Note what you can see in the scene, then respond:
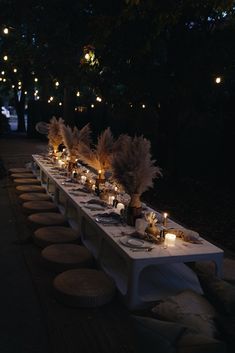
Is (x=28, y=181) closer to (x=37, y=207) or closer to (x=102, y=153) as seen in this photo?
(x=37, y=207)

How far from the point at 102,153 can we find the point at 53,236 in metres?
1.90

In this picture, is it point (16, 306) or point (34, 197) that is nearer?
point (16, 306)

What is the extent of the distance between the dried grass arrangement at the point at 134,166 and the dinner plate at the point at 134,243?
80 cm

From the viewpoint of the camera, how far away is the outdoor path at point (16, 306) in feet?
12.2

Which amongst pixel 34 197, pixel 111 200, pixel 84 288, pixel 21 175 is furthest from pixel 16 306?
pixel 21 175

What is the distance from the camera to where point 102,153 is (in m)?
7.26

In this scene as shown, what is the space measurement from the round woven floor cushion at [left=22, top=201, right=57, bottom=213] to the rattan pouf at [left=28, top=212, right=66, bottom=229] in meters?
0.47

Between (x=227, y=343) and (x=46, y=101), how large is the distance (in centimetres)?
2610

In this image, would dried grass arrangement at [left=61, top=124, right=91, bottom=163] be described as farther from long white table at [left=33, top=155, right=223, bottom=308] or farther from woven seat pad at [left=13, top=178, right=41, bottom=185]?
long white table at [left=33, top=155, right=223, bottom=308]

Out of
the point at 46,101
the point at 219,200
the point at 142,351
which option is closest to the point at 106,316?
the point at 142,351

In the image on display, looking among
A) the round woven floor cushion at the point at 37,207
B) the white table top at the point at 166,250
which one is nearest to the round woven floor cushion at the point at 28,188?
the round woven floor cushion at the point at 37,207

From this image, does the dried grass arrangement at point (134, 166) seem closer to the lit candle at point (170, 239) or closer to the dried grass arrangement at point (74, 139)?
the lit candle at point (170, 239)

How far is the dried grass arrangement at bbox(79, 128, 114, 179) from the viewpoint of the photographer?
7176mm

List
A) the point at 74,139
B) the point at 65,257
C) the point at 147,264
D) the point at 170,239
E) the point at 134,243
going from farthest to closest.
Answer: the point at 74,139 < the point at 65,257 < the point at 170,239 < the point at 134,243 < the point at 147,264
